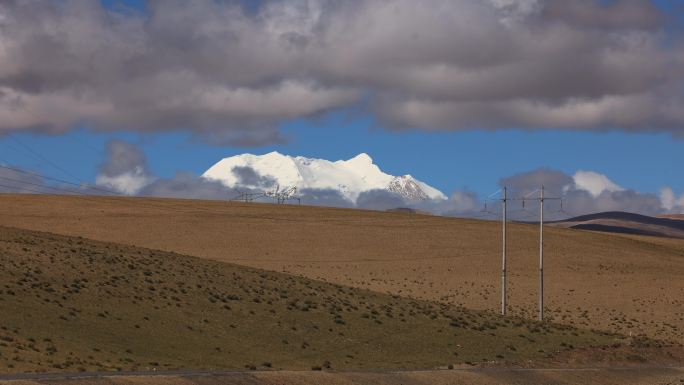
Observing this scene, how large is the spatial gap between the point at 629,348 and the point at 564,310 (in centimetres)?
1981

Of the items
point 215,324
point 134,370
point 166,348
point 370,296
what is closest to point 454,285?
point 370,296

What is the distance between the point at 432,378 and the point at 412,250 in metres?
69.8

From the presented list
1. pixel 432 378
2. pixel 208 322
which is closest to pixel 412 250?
pixel 208 322

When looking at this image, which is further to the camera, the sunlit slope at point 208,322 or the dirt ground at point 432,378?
the sunlit slope at point 208,322

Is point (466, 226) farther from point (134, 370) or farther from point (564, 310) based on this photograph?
point (134, 370)

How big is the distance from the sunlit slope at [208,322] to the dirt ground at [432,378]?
461cm

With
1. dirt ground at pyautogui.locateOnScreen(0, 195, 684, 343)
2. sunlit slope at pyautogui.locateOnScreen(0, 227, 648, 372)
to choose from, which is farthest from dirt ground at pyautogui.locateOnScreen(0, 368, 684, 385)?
dirt ground at pyautogui.locateOnScreen(0, 195, 684, 343)

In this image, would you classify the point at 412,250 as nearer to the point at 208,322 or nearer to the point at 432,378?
the point at 208,322

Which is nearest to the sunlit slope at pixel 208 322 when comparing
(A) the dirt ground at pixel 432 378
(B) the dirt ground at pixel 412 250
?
(A) the dirt ground at pixel 432 378

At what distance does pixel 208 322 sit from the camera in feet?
188

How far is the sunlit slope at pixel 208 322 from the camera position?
46.5 meters

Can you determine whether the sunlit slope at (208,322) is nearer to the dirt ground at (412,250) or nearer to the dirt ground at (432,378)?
the dirt ground at (432,378)

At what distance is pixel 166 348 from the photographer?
4922 cm

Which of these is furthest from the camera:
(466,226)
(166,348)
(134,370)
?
(466,226)
